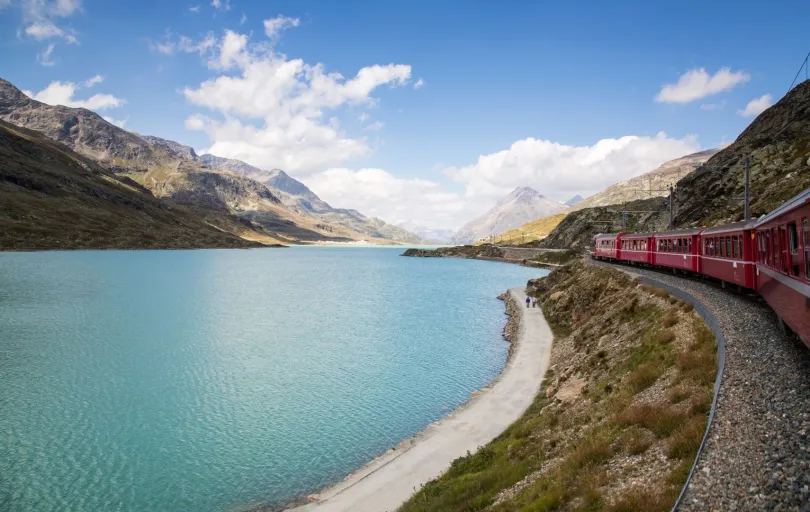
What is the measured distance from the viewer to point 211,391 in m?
39.4

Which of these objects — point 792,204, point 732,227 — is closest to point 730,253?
point 732,227

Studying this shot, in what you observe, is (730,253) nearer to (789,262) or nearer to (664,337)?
(664,337)

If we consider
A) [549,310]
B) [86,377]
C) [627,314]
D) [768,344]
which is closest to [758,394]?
[768,344]

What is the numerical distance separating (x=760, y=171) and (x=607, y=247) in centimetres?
2855

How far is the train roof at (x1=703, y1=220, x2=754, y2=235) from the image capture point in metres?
28.6

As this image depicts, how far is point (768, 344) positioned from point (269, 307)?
78.8m

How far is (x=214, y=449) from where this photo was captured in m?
29.0

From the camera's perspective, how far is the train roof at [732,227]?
28.6 m

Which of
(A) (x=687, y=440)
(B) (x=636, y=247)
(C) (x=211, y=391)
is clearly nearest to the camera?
(A) (x=687, y=440)

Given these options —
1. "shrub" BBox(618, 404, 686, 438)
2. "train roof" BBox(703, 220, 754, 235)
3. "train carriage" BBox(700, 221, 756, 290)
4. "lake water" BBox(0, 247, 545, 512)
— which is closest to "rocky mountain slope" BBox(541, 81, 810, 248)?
"train carriage" BBox(700, 221, 756, 290)

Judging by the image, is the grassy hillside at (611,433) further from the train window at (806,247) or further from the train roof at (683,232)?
the train roof at (683,232)

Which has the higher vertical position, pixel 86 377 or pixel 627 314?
pixel 627 314

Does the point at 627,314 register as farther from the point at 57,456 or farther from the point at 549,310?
the point at 57,456

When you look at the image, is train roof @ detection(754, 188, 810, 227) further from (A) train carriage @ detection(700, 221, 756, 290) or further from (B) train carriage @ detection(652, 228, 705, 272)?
(B) train carriage @ detection(652, 228, 705, 272)
